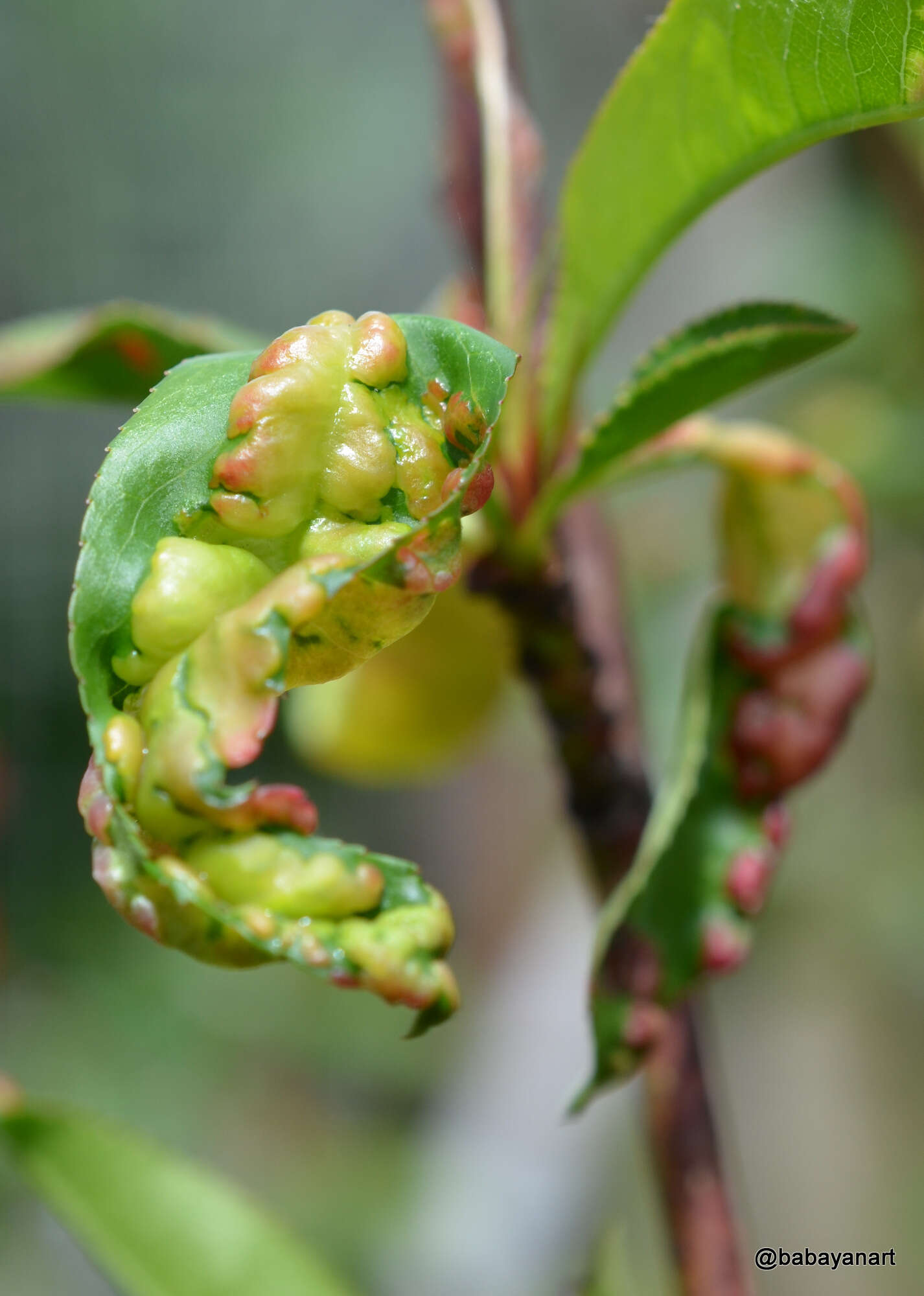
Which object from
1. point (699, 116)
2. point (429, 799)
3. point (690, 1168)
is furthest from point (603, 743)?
point (429, 799)

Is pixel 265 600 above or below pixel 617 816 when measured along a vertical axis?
above

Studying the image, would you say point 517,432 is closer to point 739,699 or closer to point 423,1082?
point 739,699

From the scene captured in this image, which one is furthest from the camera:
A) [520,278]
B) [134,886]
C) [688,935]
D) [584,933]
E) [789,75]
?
[584,933]

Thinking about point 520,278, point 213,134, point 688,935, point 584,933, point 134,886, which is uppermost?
point 213,134

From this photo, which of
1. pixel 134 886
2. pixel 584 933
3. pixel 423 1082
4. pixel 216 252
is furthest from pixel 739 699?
pixel 216 252

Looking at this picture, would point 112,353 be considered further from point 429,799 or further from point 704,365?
point 429,799

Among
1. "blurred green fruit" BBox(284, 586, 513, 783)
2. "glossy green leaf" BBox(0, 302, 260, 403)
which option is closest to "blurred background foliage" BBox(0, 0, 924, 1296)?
"blurred green fruit" BBox(284, 586, 513, 783)
